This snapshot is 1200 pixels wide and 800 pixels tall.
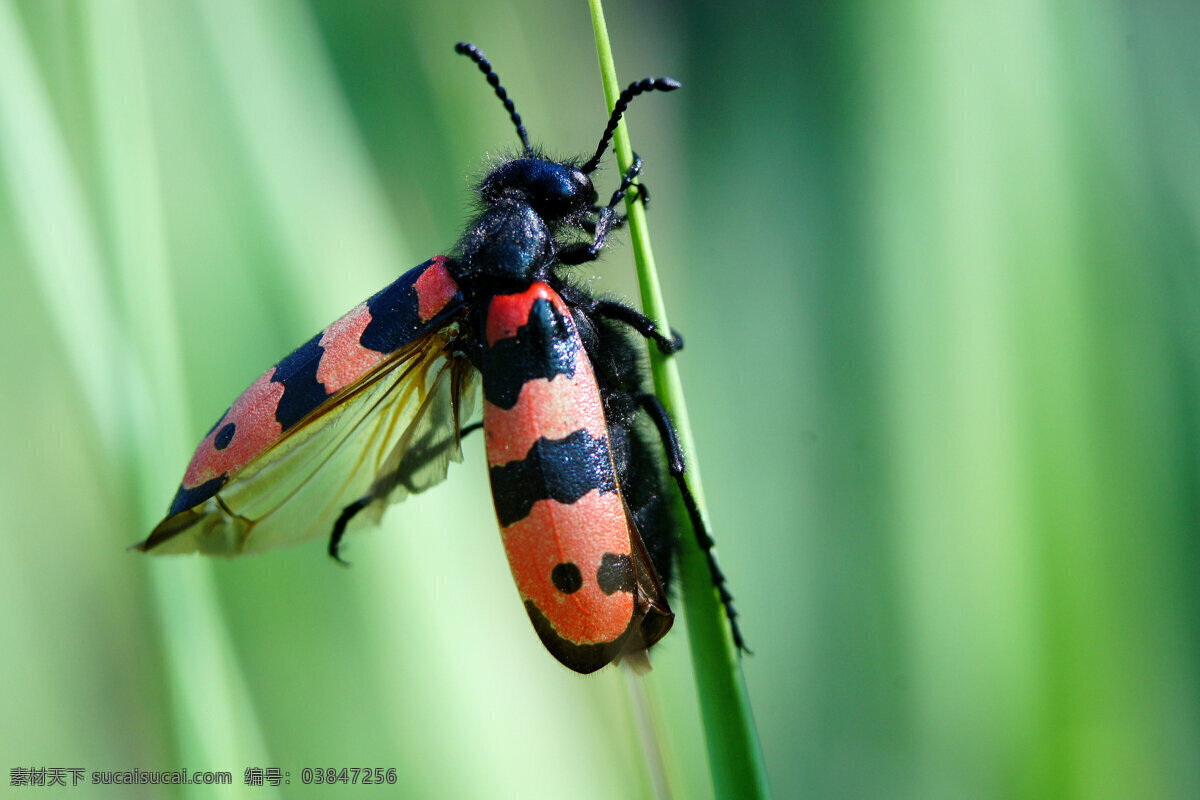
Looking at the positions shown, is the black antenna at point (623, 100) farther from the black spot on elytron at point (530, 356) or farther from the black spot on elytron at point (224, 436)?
the black spot on elytron at point (224, 436)

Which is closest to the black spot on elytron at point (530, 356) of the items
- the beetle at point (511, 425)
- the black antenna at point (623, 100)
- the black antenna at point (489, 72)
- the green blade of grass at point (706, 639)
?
the beetle at point (511, 425)

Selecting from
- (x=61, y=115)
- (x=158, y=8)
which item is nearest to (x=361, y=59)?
(x=158, y=8)

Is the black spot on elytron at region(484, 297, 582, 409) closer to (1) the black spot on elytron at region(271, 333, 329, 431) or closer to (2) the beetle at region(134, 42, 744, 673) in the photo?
(2) the beetle at region(134, 42, 744, 673)

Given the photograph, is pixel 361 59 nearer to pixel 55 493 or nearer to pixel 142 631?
pixel 55 493

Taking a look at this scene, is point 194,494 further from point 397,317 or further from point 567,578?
point 567,578

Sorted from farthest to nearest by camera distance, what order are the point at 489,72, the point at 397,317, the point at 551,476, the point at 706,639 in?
the point at 489,72 → the point at 397,317 → the point at 551,476 → the point at 706,639

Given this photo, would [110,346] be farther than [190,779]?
Yes

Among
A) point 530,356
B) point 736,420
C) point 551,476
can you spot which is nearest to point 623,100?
point 530,356
